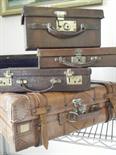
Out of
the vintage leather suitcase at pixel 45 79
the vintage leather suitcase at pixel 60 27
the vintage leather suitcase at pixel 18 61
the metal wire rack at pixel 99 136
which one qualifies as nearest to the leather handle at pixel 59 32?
the vintage leather suitcase at pixel 60 27

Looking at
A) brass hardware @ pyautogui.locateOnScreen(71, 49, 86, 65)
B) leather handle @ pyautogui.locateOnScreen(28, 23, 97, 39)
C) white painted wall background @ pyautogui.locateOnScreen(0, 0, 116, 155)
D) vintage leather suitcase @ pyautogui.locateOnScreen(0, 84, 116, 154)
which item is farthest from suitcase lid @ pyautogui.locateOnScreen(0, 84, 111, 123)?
white painted wall background @ pyautogui.locateOnScreen(0, 0, 116, 155)

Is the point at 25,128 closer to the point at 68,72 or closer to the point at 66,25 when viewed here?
the point at 68,72

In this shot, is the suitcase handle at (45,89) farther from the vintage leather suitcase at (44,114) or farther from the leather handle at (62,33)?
the leather handle at (62,33)

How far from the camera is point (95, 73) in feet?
4.60

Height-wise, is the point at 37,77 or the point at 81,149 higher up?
the point at 37,77

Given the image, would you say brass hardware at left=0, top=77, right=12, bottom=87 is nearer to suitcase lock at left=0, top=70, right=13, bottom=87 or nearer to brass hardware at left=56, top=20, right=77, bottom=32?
suitcase lock at left=0, top=70, right=13, bottom=87

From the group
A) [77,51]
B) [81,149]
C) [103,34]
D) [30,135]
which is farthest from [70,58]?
[81,149]

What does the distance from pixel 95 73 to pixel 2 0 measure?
2.05 ft

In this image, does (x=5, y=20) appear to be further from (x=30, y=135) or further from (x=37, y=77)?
(x=30, y=135)

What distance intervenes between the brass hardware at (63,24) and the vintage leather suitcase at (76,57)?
82mm

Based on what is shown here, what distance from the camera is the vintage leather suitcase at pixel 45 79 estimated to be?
3.19 ft

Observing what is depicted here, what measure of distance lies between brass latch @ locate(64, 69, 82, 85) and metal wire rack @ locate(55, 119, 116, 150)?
44 centimetres

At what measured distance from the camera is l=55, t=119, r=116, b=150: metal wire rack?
53.6 inches

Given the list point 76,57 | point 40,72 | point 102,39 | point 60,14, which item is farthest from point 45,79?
point 102,39
